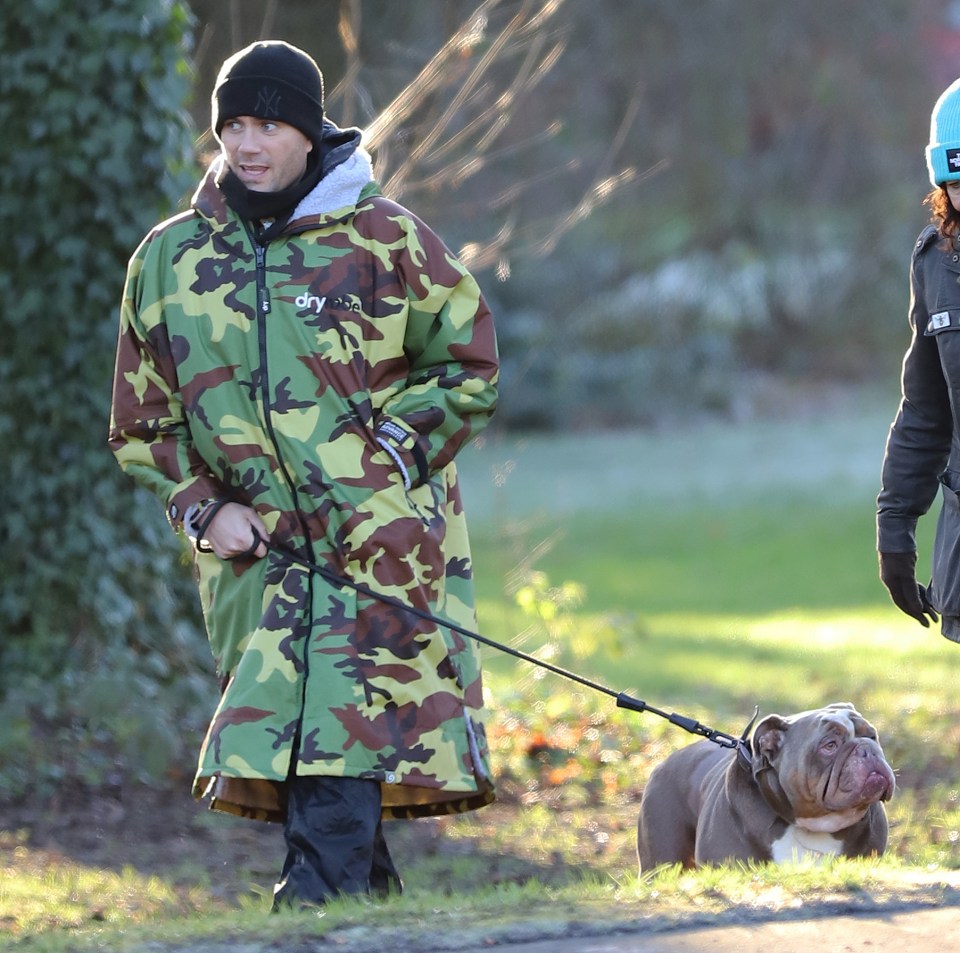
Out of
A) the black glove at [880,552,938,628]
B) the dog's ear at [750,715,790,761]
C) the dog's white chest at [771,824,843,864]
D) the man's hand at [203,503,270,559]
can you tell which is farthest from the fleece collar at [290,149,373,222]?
the dog's white chest at [771,824,843,864]

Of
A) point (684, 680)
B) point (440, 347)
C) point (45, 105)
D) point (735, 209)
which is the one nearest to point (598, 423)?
point (735, 209)

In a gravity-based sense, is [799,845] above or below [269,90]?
below

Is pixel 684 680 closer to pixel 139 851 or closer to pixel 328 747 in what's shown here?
pixel 139 851

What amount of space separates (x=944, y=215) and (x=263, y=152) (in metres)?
1.71

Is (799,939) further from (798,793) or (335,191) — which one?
(335,191)

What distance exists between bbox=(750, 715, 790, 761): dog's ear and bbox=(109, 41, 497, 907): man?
738mm

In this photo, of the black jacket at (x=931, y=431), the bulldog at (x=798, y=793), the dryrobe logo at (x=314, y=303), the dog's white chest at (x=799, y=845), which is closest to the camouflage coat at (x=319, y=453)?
the dryrobe logo at (x=314, y=303)

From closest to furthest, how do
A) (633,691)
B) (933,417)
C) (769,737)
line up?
(933,417) < (769,737) < (633,691)

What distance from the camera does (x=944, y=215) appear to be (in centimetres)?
423

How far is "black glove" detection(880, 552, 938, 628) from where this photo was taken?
4523 millimetres

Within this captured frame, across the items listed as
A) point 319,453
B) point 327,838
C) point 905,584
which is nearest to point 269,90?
point 319,453

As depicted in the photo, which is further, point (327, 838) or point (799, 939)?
point (327, 838)

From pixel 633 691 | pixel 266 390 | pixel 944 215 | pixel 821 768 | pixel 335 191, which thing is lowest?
pixel 633 691

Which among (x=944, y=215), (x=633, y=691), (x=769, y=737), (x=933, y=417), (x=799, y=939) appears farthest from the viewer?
(x=633, y=691)
